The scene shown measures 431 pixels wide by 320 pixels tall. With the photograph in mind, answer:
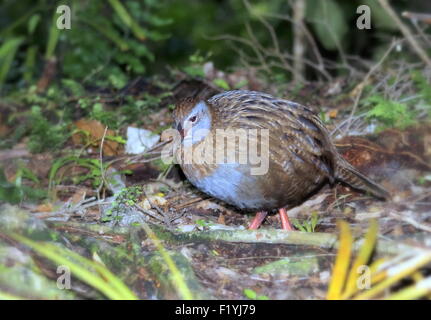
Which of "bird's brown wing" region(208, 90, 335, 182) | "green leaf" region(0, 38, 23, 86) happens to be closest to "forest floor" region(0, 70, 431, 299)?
"bird's brown wing" region(208, 90, 335, 182)

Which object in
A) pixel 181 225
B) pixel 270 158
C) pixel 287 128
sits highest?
pixel 287 128

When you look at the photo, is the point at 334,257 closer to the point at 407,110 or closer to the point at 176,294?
the point at 176,294

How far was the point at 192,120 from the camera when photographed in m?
4.74

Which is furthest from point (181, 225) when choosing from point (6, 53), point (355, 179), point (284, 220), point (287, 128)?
point (6, 53)

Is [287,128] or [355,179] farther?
[355,179]

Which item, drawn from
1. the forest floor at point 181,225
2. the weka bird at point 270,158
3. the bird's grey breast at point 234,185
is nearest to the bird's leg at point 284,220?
the weka bird at point 270,158

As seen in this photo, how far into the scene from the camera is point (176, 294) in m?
3.78

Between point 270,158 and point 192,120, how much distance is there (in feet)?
2.08

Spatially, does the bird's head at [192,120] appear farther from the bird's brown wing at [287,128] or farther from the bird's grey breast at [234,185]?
the bird's grey breast at [234,185]

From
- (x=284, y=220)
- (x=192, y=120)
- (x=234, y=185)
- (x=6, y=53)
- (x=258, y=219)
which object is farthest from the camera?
(x=6, y=53)

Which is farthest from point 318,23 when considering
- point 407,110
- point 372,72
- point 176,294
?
point 176,294

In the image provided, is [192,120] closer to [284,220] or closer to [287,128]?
[287,128]

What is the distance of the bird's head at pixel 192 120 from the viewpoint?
15.5 feet
